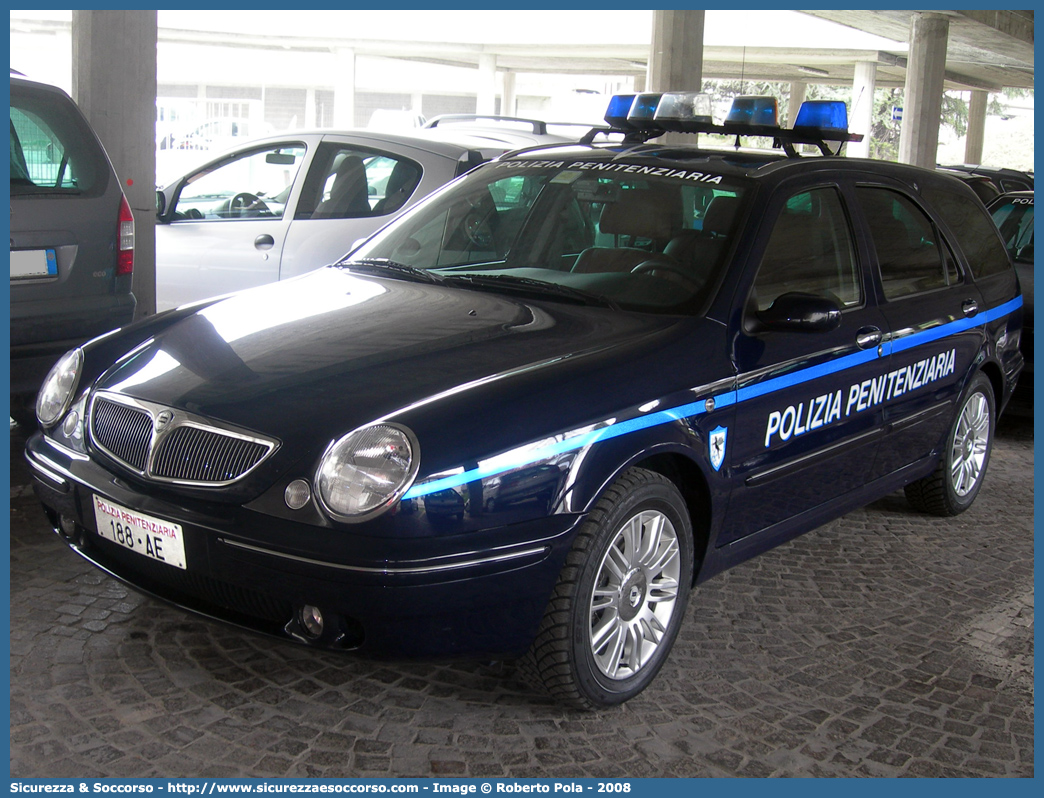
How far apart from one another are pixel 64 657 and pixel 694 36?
449 inches

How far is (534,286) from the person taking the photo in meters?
3.86

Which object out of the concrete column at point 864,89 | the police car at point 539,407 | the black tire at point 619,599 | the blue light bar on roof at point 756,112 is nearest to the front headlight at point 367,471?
the police car at point 539,407

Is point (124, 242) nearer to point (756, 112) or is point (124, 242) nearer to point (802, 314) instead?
point (756, 112)

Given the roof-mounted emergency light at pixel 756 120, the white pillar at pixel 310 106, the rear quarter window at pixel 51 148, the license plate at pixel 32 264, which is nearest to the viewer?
the roof-mounted emergency light at pixel 756 120

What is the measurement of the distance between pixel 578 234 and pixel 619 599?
4.82ft

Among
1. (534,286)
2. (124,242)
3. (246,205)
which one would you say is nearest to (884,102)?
(246,205)

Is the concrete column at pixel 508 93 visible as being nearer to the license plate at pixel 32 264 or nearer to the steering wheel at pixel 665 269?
the license plate at pixel 32 264

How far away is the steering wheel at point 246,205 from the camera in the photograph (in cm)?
737

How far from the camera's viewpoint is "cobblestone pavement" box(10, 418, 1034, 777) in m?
2.95

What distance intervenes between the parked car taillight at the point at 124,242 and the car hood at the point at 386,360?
1.82 meters

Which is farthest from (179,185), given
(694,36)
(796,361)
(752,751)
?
(694,36)

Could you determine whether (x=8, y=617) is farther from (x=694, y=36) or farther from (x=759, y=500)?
(x=694, y=36)

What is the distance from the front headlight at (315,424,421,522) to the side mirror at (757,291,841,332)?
4.71 feet

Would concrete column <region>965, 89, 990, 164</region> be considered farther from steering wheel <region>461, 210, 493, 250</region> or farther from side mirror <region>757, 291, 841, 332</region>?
side mirror <region>757, 291, 841, 332</region>
